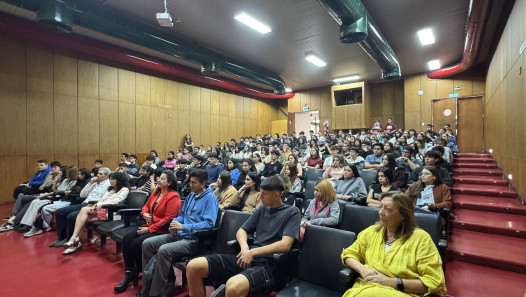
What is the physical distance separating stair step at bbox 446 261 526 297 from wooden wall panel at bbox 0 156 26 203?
8.91m

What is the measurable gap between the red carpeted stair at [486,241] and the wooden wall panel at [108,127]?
884 centimetres

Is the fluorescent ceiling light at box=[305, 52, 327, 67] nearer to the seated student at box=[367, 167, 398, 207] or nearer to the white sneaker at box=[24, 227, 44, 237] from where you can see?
the seated student at box=[367, 167, 398, 207]

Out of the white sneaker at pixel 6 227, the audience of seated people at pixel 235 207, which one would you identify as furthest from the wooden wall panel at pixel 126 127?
the white sneaker at pixel 6 227

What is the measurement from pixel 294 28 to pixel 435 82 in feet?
22.4

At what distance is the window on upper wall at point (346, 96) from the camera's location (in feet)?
40.9

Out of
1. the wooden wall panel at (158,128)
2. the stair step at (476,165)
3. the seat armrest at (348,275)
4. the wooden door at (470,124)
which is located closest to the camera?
the seat armrest at (348,275)

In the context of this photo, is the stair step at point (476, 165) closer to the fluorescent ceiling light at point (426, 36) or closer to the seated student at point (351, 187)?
the fluorescent ceiling light at point (426, 36)

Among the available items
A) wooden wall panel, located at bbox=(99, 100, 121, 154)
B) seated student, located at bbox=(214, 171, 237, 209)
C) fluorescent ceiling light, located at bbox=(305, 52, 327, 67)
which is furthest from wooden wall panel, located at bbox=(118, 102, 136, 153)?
seated student, located at bbox=(214, 171, 237, 209)

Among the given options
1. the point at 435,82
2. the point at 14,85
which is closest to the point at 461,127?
the point at 435,82

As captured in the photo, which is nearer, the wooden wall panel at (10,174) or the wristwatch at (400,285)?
the wristwatch at (400,285)

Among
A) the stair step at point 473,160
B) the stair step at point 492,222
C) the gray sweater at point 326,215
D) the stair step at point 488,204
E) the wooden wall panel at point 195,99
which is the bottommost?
the stair step at point 492,222

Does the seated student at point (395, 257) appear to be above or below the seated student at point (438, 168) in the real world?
below

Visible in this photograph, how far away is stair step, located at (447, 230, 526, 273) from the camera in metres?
2.55

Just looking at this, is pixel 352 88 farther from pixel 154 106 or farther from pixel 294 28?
pixel 154 106
